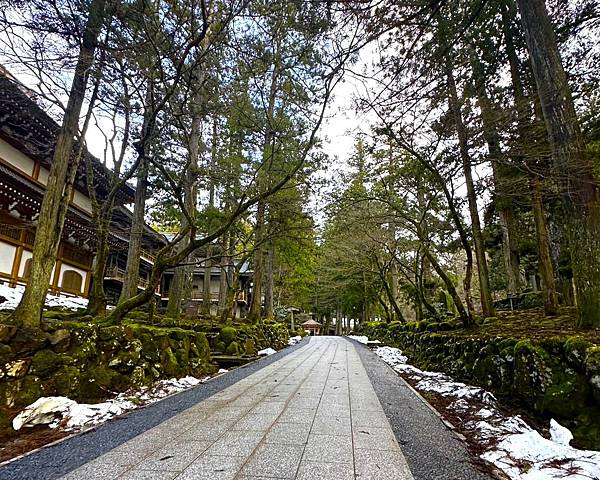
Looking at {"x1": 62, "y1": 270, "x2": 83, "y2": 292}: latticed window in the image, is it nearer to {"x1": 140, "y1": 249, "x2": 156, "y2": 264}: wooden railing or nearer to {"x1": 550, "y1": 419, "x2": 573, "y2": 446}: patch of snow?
{"x1": 140, "y1": 249, "x2": 156, "y2": 264}: wooden railing

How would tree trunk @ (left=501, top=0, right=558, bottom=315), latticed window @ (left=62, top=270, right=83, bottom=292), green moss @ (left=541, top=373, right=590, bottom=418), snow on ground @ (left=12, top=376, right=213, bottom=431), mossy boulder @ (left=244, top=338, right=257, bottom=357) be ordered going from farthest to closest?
1. latticed window @ (left=62, top=270, right=83, bottom=292)
2. mossy boulder @ (left=244, top=338, right=257, bottom=357)
3. tree trunk @ (left=501, top=0, right=558, bottom=315)
4. snow on ground @ (left=12, top=376, right=213, bottom=431)
5. green moss @ (left=541, top=373, right=590, bottom=418)

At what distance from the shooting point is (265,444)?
2.49 meters

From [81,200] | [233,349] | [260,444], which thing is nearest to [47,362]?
[260,444]

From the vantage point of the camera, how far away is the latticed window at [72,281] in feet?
40.7

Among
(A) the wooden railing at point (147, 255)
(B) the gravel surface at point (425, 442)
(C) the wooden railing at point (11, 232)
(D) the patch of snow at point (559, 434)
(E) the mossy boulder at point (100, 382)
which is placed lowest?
(B) the gravel surface at point (425, 442)

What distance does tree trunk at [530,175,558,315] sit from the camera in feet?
18.7

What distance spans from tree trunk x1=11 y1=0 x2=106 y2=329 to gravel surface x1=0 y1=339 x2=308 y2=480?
1.44 meters

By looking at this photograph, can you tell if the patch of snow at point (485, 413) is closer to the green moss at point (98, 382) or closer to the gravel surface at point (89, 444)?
the gravel surface at point (89, 444)

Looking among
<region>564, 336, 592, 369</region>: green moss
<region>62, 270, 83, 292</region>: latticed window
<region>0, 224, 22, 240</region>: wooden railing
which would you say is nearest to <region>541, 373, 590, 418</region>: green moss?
<region>564, 336, 592, 369</region>: green moss

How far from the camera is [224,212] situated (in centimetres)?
976

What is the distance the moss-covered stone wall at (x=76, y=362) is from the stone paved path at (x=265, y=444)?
1.09m

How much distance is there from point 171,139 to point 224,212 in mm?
2712

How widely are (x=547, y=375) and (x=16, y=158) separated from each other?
44.0 ft

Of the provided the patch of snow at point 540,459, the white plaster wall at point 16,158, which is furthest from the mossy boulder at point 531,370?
the white plaster wall at point 16,158
